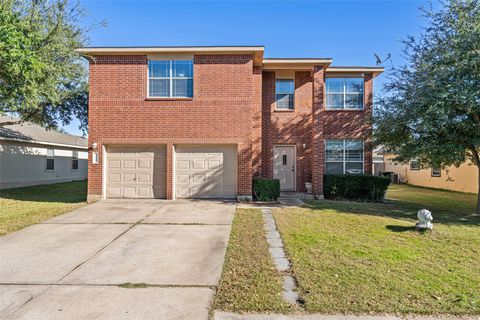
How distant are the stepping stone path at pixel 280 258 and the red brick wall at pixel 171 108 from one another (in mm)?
3989

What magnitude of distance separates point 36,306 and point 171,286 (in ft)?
5.17

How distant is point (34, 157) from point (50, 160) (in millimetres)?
1638

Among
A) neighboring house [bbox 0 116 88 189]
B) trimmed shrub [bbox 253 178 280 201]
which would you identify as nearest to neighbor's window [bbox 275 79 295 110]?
trimmed shrub [bbox 253 178 280 201]

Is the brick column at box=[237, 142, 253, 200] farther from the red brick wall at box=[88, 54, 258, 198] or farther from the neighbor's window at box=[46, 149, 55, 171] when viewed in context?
the neighbor's window at box=[46, 149, 55, 171]

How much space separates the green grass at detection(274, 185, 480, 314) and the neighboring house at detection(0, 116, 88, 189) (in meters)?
16.9

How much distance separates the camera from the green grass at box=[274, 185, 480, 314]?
3.44 metres

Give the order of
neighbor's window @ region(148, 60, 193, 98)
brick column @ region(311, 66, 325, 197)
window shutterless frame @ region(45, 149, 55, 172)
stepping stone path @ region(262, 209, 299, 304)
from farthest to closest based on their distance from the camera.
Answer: window shutterless frame @ region(45, 149, 55, 172), brick column @ region(311, 66, 325, 197), neighbor's window @ region(148, 60, 193, 98), stepping stone path @ region(262, 209, 299, 304)

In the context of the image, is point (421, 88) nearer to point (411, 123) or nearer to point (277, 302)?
point (411, 123)

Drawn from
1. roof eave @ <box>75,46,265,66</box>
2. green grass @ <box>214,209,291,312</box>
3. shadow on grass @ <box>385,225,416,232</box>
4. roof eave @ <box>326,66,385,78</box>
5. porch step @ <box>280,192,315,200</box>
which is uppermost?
roof eave @ <box>326,66,385,78</box>

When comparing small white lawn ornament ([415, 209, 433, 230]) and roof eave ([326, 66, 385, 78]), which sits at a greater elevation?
roof eave ([326, 66, 385, 78])

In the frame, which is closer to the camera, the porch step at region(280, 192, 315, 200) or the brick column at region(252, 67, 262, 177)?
the porch step at region(280, 192, 315, 200)

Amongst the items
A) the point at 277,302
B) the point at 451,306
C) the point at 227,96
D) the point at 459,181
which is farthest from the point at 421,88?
the point at 459,181

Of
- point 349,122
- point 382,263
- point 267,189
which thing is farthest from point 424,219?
point 349,122

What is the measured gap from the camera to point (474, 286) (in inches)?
153
